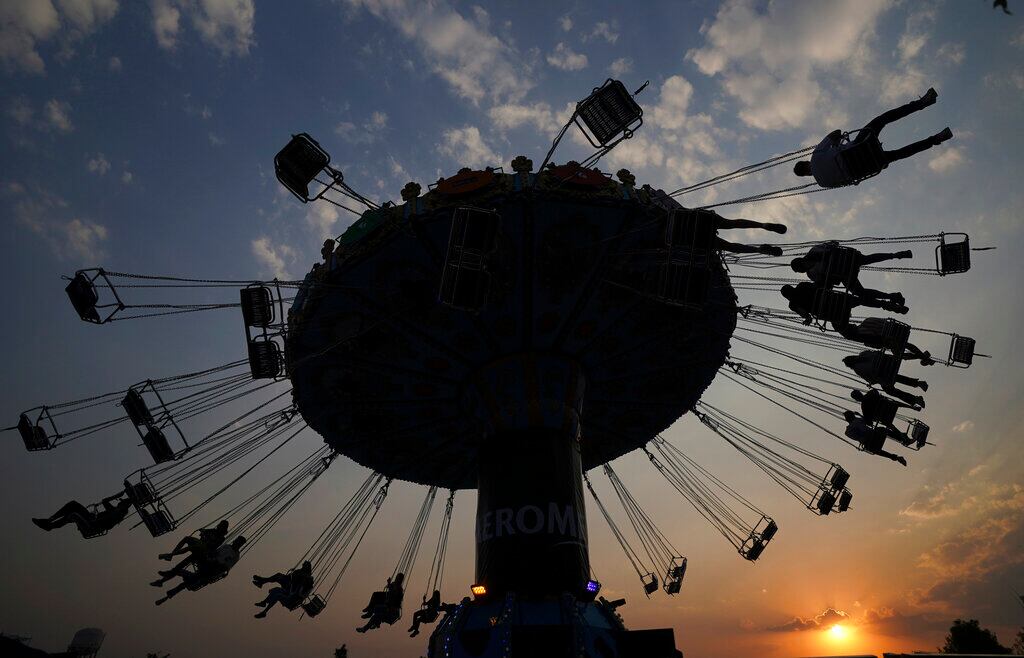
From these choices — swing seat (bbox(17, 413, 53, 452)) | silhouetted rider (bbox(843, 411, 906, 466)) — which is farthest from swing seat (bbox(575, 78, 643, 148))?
swing seat (bbox(17, 413, 53, 452))

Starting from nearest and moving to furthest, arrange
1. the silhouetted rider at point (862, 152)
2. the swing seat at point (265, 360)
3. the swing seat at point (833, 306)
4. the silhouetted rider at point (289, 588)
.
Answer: the silhouetted rider at point (862, 152) → the swing seat at point (833, 306) → the swing seat at point (265, 360) → the silhouetted rider at point (289, 588)

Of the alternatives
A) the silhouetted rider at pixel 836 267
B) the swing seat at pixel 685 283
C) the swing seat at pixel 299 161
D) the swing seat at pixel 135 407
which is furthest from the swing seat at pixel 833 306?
the swing seat at pixel 135 407

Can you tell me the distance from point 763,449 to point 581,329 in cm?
891

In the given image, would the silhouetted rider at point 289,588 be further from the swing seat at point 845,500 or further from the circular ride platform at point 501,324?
the swing seat at point 845,500

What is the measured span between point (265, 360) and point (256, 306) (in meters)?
1.78

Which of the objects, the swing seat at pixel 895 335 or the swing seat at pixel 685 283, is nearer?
the swing seat at pixel 685 283

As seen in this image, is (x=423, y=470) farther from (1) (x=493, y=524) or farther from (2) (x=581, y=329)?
(2) (x=581, y=329)

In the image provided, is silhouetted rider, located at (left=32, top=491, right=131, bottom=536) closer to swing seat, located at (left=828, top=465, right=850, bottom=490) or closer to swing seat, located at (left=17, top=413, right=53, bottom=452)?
swing seat, located at (left=17, top=413, right=53, bottom=452)

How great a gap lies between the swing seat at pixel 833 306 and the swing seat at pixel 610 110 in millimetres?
5668

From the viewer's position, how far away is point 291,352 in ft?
51.9

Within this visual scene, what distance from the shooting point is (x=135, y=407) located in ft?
47.6

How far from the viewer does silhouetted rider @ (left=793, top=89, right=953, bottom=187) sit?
8.70 m

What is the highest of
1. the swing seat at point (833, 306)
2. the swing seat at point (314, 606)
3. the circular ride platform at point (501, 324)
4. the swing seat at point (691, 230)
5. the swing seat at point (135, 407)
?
the circular ride platform at point (501, 324)

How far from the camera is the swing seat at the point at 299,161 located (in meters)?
12.3
